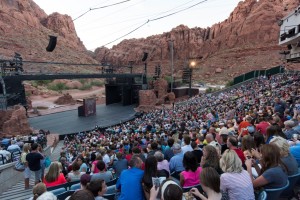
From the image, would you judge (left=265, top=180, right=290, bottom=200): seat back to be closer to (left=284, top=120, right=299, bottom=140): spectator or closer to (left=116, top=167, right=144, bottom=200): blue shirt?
(left=116, top=167, right=144, bottom=200): blue shirt

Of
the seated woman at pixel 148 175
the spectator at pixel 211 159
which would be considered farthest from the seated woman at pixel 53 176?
the spectator at pixel 211 159

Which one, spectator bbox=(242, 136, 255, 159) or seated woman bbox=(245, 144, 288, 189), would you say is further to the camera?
spectator bbox=(242, 136, 255, 159)

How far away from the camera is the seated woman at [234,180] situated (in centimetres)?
290

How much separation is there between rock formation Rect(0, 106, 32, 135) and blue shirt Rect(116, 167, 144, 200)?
17.2m

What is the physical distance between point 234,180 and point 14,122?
18.3 m

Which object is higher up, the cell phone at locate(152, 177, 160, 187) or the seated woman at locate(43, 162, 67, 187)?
the cell phone at locate(152, 177, 160, 187)

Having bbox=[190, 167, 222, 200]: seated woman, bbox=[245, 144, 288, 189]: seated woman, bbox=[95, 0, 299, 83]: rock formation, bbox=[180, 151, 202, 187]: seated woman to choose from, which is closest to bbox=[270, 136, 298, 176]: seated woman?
bbox=[245, 144, 288, 189]: seated woman

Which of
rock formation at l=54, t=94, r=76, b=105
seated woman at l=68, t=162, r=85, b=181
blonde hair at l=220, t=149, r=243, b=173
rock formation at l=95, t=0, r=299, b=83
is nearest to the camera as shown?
blonde hair at l=220, t=149, r=243, b=173

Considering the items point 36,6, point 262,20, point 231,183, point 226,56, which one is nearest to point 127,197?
point 231,183

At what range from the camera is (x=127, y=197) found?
314 cm

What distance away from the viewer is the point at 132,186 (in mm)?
3188

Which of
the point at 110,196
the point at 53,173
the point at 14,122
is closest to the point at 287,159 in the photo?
the point at 110,196

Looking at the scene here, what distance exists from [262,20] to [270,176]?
232 ft

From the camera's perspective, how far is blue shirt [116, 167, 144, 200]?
3.14 m
